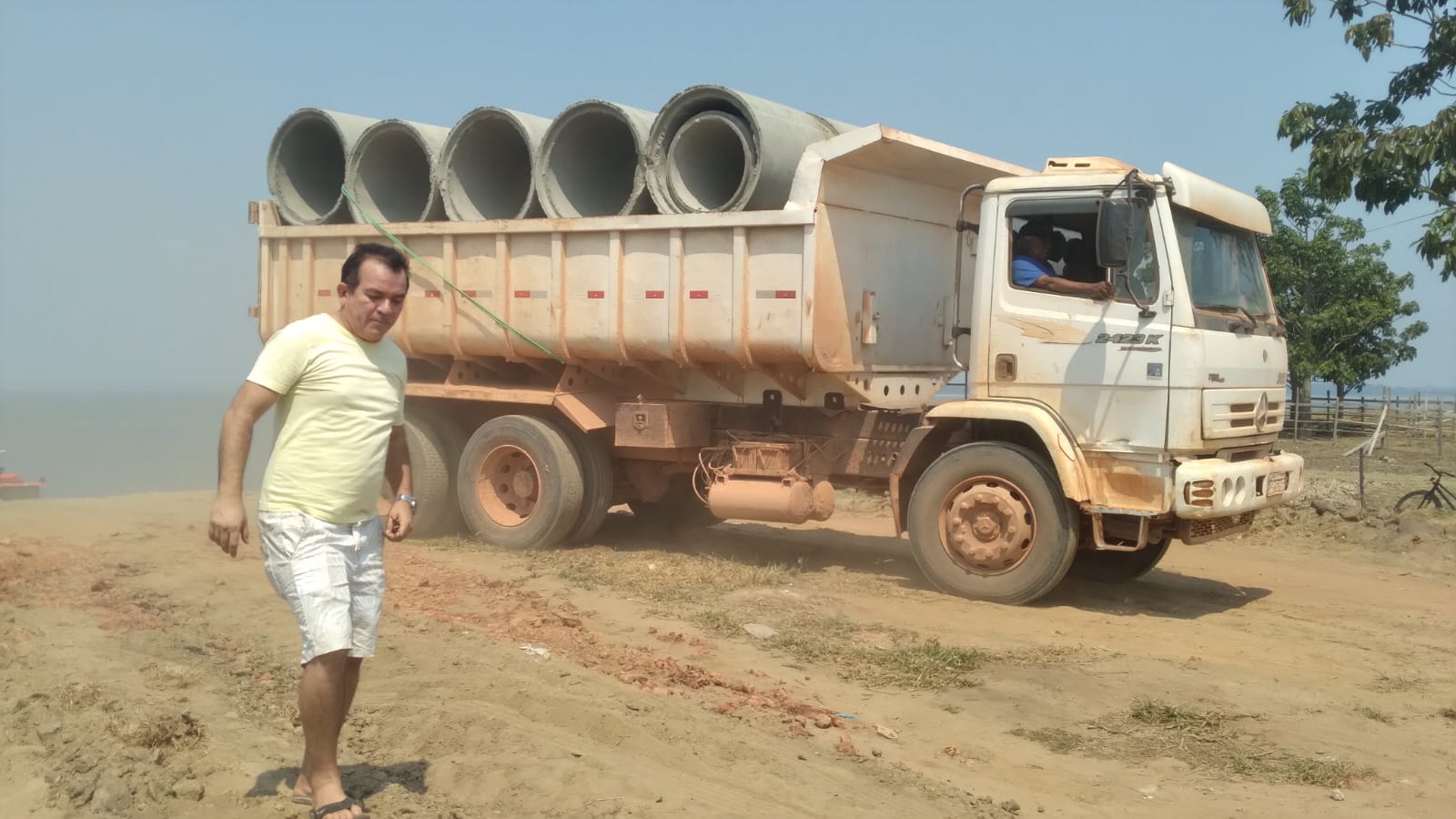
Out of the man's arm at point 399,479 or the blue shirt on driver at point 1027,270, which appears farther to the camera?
the blue shirt on driver at point 1027,270

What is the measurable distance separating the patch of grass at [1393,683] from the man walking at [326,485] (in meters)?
4.94

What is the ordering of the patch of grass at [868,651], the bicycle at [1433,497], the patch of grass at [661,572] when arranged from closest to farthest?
the patch of grass at [868,651] → the patch of grass at [661,572] → the bicycle at [1433,497]

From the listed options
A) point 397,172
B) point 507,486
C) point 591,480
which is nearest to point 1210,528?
point 591,480

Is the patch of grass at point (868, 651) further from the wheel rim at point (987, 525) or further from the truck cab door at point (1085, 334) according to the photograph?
the truck cab door at point (1085, 334)

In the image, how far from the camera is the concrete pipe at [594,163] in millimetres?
9078

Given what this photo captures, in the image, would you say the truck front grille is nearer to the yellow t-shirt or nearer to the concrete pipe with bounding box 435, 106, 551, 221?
the concrete pipe with bounding box 435, 106, 551, 221

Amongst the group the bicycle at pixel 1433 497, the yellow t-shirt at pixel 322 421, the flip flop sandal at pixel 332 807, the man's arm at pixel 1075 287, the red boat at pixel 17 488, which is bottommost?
the red boat at pixel 17 488

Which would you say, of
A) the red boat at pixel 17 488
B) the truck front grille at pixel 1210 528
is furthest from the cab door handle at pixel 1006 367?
the red boat at pixel 17 488

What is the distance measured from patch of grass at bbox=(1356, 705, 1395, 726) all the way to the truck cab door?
1.94 m

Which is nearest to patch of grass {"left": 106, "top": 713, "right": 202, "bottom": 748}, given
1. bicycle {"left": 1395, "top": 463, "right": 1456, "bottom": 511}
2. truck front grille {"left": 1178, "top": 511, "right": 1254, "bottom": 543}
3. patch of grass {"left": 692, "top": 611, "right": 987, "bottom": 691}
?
patch of grass {"left": 692, "top": 611, "right": 987, "bottom": 691}

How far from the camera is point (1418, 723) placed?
568 cm

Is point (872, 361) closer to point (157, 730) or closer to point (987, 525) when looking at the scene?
point (987, 525)

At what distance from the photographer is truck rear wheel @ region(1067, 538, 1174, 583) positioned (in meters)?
8.77

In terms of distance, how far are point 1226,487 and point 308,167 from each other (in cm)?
793
